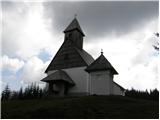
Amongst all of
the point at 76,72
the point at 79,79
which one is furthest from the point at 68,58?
the point at 79,79

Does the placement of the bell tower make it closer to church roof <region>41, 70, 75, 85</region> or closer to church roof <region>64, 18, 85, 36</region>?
church roof <region>64, 18, 85, 36</region>

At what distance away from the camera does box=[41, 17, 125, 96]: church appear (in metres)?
24.2

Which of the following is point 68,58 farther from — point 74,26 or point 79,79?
point 74,26

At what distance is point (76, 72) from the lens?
29938 mm

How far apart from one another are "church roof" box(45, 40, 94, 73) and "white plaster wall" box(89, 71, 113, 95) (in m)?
5.25

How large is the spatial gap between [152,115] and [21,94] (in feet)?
55.3

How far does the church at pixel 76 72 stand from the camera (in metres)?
24.2

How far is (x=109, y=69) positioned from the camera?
24.4 meters

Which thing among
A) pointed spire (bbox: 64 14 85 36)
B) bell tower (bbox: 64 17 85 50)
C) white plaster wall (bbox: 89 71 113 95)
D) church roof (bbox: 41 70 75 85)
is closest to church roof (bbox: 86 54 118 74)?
white plaster wall (bbox: 89 71 113 95)

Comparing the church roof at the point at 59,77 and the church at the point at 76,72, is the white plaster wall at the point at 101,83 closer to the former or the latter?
the church at the point at 76,72

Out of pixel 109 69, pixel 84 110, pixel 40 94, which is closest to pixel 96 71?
pixel 109 69

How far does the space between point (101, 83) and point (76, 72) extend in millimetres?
6788

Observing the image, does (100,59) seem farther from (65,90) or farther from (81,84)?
(65,90)

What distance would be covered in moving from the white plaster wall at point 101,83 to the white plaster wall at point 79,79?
4.38m
